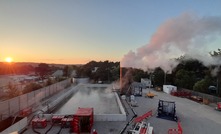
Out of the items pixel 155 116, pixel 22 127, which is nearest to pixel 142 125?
pixel 155 116

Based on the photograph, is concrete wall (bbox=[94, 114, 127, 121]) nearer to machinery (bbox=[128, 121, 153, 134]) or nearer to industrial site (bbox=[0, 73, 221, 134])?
industrial site (bbox=[0, 73, 221, 134])

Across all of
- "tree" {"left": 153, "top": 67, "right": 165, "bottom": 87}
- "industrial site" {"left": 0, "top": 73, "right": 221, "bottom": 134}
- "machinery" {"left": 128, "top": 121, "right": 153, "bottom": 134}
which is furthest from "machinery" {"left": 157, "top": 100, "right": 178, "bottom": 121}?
"tree" {"left": 153, "top": 67, "right": 165, "bottom": 87}

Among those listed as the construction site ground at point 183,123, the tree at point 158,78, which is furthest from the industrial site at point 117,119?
the tree at point 158,78

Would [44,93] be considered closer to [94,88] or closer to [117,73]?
[94,88]

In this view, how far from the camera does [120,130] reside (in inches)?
618

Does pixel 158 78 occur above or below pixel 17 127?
above

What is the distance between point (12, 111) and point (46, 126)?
473 centimetres

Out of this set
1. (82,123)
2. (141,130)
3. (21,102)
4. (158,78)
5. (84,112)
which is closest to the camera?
(141,130)

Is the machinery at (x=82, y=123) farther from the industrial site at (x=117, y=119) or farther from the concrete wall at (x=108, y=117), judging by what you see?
the concrete wall at (x=108, y=117)

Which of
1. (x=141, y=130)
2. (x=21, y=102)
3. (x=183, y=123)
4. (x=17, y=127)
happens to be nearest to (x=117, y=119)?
(x=141, y=130)

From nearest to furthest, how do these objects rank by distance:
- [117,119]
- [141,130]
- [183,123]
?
[141,130] → [183,123] → [117,119]

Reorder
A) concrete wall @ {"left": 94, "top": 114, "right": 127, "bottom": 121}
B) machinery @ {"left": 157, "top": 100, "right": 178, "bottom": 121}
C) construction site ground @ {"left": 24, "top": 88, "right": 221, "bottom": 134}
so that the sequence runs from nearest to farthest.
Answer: construction site ground @ {"left": 24, "top": 88, "right": 221, "bottom": 134}
concrete wall @ {"left": 94, "top": 114, "right": 127, "bottom": 121}
machinery @ {"left": 157, "top": 100, "right": 178, "bottom": 121}

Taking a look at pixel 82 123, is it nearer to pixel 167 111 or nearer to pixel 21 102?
pixel 167 111

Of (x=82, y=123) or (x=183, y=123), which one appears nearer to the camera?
(x=82, y=123)
